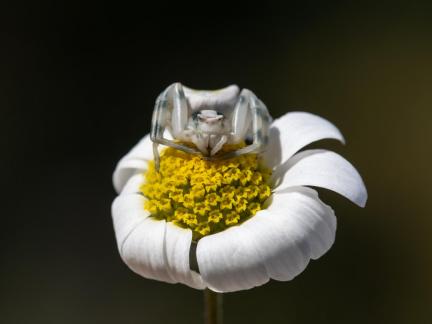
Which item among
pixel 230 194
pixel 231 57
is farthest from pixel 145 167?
pixel 231 57

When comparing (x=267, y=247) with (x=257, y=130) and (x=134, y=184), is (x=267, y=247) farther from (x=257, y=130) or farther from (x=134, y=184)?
(x=134, y=184)

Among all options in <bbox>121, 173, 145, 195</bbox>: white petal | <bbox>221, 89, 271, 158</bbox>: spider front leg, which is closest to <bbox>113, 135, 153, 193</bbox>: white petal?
<bbox>121, 173, 145, 195</bbox>: white petal

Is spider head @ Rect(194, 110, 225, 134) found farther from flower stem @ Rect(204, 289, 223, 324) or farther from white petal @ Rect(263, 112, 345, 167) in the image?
flower stem @ Rect(204, 289, 223, 324)

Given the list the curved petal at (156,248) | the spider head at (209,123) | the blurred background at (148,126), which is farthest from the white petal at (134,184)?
the blurred background at (148,126)

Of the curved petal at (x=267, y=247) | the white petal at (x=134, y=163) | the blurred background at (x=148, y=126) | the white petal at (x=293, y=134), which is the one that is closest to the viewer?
the curved petal at (x=267, y=247)

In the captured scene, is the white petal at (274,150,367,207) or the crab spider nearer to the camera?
the white petal at (274,150,367,207)

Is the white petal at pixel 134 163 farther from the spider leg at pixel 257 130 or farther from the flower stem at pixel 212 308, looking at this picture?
the flower stem at pixel 212 308
